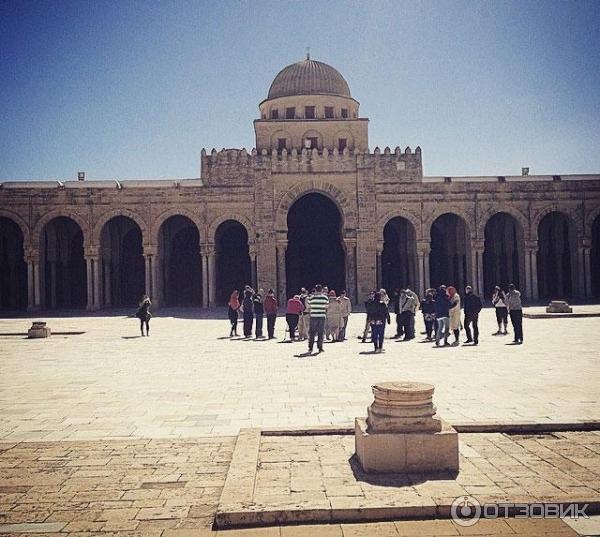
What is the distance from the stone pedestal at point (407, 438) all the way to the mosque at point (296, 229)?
23.3 meters

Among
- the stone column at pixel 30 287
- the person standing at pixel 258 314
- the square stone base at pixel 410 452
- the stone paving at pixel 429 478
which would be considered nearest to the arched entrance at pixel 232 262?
the stone column at pixel 30 287

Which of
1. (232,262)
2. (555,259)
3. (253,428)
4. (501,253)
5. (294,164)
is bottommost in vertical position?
(253,428)

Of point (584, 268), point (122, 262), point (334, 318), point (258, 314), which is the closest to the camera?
point (334, 318)

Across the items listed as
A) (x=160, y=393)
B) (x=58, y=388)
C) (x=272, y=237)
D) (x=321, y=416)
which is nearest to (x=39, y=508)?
(x=321, y=416)

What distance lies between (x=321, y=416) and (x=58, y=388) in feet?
15.0

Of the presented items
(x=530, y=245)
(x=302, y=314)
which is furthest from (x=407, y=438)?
(x=530, y=245)

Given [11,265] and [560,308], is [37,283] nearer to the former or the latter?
[11,265]

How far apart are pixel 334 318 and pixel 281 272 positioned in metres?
13.6

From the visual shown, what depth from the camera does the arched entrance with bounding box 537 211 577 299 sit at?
31.1 meters

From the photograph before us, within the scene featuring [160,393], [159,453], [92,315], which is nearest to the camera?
[159,453]

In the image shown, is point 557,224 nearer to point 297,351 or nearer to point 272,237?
point 272,237

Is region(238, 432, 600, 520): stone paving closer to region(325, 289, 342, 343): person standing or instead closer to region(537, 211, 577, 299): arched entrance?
region(325, 289, 342, 343): person standing

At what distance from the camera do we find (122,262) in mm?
31656

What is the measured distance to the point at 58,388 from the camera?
29.7ft
